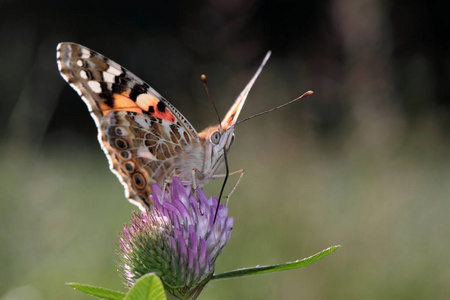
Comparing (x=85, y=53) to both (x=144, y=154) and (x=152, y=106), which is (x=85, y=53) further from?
(x=144, y=154)

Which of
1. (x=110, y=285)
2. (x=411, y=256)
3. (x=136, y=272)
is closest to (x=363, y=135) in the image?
(x=411, y=256)

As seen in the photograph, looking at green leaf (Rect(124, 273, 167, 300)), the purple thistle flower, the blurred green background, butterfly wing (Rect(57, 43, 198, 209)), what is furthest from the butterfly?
the blurred green background

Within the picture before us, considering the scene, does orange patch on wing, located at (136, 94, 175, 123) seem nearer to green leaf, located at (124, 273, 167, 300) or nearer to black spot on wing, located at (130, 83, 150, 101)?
black spot on wing, located at (130, 83, 150, 101)

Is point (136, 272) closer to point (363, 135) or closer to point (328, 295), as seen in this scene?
point (328, 295)

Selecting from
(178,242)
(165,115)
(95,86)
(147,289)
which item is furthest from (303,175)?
(147,289)

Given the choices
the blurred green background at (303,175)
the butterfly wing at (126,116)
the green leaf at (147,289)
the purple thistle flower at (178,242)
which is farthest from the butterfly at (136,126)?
the blurred green background at (303,175)
